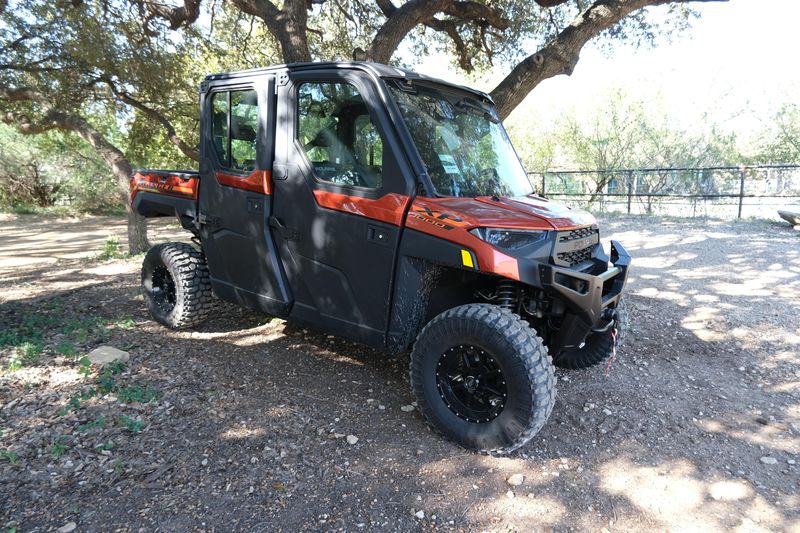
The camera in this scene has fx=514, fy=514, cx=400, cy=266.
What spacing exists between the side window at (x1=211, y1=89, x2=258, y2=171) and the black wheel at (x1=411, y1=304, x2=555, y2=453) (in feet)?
6.36

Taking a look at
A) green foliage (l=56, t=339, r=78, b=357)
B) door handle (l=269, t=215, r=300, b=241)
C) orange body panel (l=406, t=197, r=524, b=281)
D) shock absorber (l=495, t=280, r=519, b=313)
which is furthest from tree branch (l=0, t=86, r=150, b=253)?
shock absorber (l=495, t=280, r=519, b=313)

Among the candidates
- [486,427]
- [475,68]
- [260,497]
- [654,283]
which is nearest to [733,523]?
[486,427]

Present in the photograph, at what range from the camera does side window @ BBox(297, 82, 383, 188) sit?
3277 millimetres

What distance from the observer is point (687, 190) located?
14.7 meters

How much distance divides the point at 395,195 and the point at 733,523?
7.88 ft

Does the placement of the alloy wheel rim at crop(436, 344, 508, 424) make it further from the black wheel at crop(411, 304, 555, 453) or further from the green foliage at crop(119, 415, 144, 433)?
the green foliage at crop(119, 415, 144, 433)

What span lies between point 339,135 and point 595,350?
2478 millimetres

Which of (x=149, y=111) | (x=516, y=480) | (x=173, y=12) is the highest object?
(x=173, y=12)

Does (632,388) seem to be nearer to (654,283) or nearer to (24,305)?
(654,283)

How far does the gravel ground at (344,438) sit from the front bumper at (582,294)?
1.98 ft

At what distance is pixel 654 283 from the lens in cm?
681

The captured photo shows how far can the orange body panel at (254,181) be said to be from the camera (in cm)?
368

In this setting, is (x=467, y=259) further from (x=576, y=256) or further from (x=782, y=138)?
(x=782, y=138)

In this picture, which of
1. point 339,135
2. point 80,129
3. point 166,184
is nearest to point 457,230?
point 339,135
